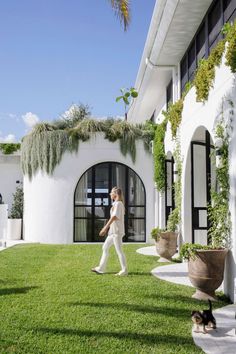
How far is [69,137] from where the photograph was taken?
48.5ft

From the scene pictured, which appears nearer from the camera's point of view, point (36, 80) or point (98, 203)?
point (98, 203)

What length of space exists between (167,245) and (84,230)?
18.3ft

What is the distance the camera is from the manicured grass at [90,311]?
438cm

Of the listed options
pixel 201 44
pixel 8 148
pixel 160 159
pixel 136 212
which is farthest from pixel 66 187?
pixel 201 44

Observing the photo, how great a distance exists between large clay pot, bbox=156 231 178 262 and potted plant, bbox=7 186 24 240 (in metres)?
8.07

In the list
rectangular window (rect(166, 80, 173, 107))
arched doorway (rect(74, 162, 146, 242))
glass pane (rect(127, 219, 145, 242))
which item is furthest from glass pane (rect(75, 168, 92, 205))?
rectangular window (rect(166, 80, 173, 107))

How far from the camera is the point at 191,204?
391 inches

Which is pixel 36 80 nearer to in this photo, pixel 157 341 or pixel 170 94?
pixel 170 94

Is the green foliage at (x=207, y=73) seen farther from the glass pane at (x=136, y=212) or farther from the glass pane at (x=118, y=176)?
the glass pane at (x=136, y=212)

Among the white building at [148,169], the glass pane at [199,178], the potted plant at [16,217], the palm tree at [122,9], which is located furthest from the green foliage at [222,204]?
the potted plant at [16,217]

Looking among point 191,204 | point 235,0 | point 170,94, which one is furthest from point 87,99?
point 235,0

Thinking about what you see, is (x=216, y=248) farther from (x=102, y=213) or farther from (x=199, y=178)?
(x=102, y=213)

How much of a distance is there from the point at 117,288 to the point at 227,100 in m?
3.57

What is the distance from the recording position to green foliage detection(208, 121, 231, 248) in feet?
21.6
